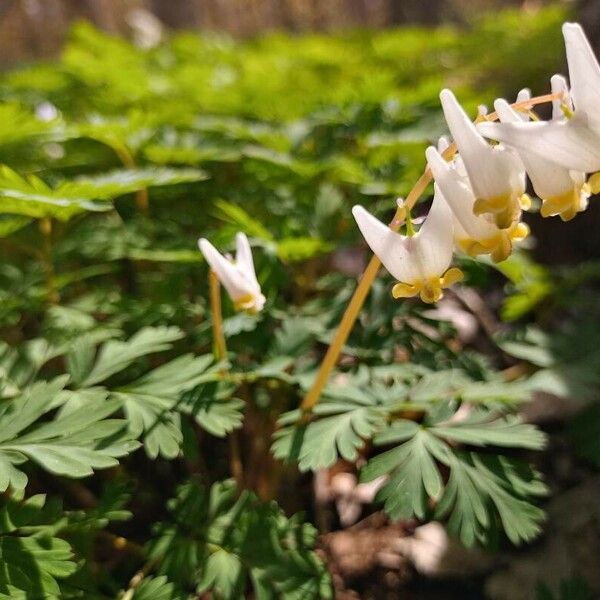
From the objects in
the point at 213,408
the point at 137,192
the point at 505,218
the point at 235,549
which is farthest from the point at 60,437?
the point at 137,192

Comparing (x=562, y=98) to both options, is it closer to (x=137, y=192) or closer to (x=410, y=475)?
(x=410, y=475)

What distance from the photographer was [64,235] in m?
2.49

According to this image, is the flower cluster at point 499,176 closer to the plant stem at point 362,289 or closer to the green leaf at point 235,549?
the plant stem at point 362,289

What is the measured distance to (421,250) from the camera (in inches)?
49.9

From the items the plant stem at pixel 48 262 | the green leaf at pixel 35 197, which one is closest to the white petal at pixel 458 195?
the green leaf at pixel 35 197

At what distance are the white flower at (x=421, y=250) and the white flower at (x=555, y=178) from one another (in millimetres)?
187

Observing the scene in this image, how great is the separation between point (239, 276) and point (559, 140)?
83cm

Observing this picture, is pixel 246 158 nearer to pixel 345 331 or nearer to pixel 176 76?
pixel 345 331

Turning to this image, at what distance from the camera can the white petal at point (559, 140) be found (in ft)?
3.54

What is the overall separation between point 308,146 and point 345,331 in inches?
61.4

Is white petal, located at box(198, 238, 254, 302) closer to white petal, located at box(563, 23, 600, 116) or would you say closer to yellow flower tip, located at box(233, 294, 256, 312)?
yellow flower tip, located at box(233, 294, 256, 312)

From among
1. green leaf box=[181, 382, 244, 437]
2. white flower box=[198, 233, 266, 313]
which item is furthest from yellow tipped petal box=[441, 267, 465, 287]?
green leaf box=[181, 382, 244, 437]

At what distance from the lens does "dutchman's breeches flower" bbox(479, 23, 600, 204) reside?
1.08m

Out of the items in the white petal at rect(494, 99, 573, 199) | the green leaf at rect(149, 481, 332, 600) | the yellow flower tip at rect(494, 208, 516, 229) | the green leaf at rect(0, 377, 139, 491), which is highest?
the white petal at rect(494, 99, 573, 199)
